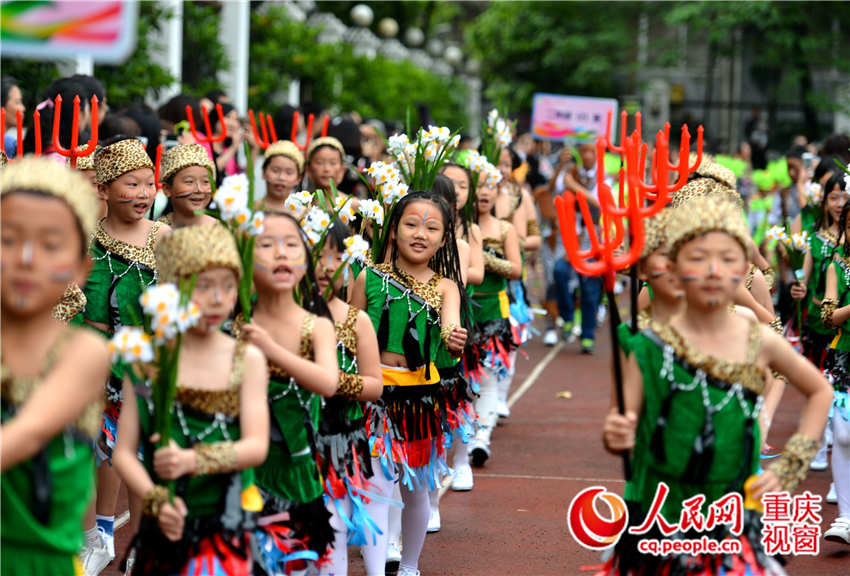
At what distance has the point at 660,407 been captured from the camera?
422 centimetres

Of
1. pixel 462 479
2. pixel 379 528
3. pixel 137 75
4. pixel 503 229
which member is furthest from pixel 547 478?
pixel 137 75

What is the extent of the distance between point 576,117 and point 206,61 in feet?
15.5

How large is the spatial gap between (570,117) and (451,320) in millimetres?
10810

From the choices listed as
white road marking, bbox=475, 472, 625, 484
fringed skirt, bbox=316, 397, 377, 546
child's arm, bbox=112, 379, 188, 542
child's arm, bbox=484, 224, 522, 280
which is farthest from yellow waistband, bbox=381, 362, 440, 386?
child's arm, bbox=484, 224, 522, 280

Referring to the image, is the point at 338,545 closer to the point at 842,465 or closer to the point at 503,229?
the point at 842,465

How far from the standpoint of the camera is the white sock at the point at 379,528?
5.44 meters

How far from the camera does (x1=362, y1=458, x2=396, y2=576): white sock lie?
17.8 feet

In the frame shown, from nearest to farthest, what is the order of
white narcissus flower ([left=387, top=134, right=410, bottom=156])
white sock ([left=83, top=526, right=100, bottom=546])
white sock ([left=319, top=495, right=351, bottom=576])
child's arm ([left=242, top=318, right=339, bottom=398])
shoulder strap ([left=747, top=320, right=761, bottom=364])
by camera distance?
shoulder strap ([left=747, top=320, right=761, bottom=364]) < child's arm ([left=242, top=318, right=339, bottom=398]) < white sock ([left=319, top=495, right=351, bottom=576]) < white sock ([left=83, top=526, right=100, bottom=546]) < white narcissus flower ([left=387, top=134, right=410, bottom=156])

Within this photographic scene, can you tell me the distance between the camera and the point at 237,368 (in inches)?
160

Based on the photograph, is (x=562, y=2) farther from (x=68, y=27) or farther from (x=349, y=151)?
(x=68, y=27)

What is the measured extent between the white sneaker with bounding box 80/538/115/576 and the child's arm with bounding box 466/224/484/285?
94.3 inches

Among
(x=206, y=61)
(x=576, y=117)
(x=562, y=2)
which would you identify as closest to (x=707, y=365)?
(x=576, y=117)

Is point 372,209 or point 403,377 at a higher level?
point 372,209

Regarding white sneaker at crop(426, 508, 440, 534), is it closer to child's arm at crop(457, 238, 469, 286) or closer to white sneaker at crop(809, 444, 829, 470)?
child's arm at crop(457, 238, 469, 286)
